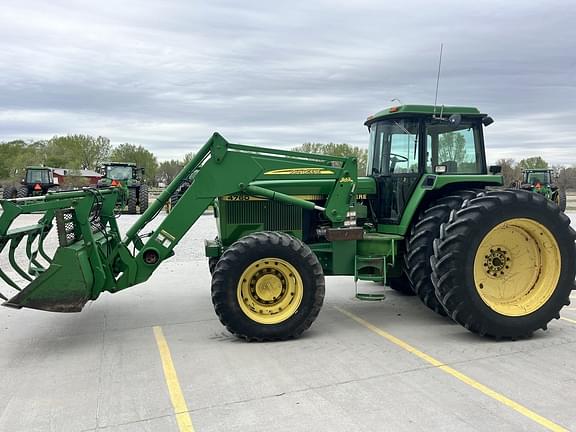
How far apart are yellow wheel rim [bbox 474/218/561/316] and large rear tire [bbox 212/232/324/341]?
6.18 ft

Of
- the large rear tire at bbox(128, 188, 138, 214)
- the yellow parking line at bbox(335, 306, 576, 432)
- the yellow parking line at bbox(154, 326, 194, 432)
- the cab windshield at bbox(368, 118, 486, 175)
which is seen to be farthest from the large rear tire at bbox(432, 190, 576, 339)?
the large rear tire at bbox(128, 188, 138, 214)

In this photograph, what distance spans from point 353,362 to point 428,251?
1.78m

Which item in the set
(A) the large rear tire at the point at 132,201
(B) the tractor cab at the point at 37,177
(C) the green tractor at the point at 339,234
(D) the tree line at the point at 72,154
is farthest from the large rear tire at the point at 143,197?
(D) the tree line at the point at 72,154

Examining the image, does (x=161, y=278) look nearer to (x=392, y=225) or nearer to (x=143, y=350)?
(x=143, y=350)

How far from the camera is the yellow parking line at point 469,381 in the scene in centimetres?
358

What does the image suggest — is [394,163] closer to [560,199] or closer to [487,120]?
[487,120]

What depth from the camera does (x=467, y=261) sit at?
5355mm

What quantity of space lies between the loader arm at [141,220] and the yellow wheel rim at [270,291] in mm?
950

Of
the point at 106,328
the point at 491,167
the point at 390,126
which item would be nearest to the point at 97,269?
the point at 106,328

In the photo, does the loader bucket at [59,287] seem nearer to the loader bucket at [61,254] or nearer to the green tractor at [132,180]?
the loader bucket at [61,254]

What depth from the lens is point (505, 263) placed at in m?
5.83

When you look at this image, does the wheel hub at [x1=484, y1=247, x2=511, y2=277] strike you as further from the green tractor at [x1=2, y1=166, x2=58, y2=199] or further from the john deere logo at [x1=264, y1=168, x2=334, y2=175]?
the green tractor at [x1=2, y1=166, x2=58, y2=199]

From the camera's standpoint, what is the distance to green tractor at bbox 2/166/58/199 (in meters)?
27.6

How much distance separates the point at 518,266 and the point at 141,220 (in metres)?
4.43
